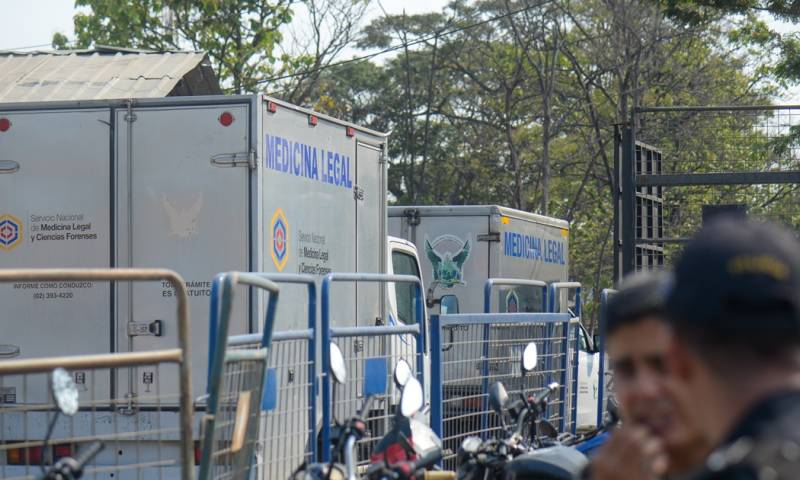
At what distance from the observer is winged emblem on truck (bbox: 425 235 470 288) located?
16297 millimetres

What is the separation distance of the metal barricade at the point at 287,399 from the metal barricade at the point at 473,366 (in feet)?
4.60

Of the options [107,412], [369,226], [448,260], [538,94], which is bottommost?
[107,412]

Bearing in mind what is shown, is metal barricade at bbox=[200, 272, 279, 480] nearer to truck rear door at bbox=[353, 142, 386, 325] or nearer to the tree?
truck rear door at bbox=[353, 142, 386, 325]

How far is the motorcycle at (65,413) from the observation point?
4.00 metres

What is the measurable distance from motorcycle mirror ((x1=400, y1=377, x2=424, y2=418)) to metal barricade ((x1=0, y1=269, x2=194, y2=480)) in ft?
3.28

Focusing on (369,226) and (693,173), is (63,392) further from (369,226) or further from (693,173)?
(693,173)

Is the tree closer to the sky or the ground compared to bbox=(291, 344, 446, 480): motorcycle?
closer to the sky

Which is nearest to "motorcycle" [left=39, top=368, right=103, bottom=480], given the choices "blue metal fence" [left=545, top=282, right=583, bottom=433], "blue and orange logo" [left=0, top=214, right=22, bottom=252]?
"blue and orange logo" [left=0, top=214, right=22, bottom=252]

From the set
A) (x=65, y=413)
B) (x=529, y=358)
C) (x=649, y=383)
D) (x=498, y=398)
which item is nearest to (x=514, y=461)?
(x=498, y=398)

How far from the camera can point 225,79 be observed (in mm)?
29188

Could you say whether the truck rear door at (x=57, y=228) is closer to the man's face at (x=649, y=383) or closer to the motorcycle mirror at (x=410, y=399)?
the motorcycle mirror at (x=410, y=399)

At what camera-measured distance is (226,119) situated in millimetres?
8930

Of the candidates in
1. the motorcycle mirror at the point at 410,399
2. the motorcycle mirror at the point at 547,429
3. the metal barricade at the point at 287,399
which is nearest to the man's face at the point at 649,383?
the motorcycle mirror at the point at 410,399

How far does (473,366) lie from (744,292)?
22.5 ft
